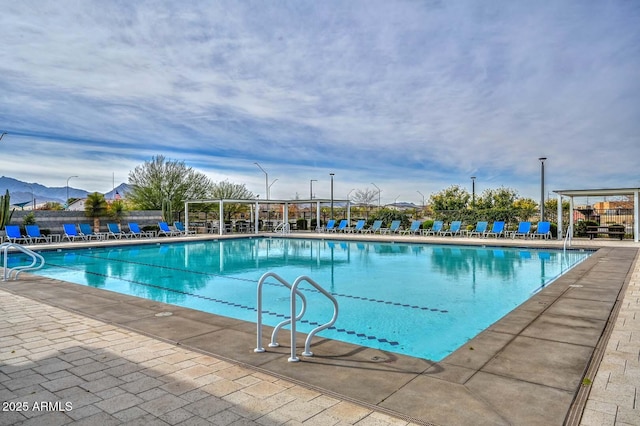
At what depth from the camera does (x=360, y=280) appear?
935cm

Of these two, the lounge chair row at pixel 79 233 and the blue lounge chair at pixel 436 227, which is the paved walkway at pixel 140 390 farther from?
the blue lounge chair at pixel 436 227

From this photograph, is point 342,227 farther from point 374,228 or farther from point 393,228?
point 393,228

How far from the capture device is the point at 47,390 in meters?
2.82

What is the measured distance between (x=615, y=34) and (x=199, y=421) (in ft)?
42.7

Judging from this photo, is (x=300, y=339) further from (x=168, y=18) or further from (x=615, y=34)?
(x=615, y=34)

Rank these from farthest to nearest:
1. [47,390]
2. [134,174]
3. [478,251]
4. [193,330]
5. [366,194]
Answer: [366,194], [134,174], [478,251], [193,330], [47,390]

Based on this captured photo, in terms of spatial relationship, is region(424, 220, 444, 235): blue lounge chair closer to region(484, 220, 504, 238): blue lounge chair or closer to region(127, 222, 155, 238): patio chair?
region(484, 220, 504, 238): blue lounge chair

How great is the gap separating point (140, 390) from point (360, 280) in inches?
271

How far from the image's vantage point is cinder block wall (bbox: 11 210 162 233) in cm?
1822

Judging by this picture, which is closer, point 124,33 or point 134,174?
point 124,33

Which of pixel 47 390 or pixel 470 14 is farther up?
pixel 470 14

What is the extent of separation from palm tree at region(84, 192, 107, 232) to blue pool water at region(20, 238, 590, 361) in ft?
17.9

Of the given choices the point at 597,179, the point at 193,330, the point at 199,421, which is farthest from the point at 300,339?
the point at 597,179

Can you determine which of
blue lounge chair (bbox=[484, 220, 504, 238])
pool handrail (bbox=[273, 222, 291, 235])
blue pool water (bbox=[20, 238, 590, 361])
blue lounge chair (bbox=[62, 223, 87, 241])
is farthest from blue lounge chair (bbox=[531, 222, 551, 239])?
blue lounge chair (bbox=[62, 223, 87, 241])
